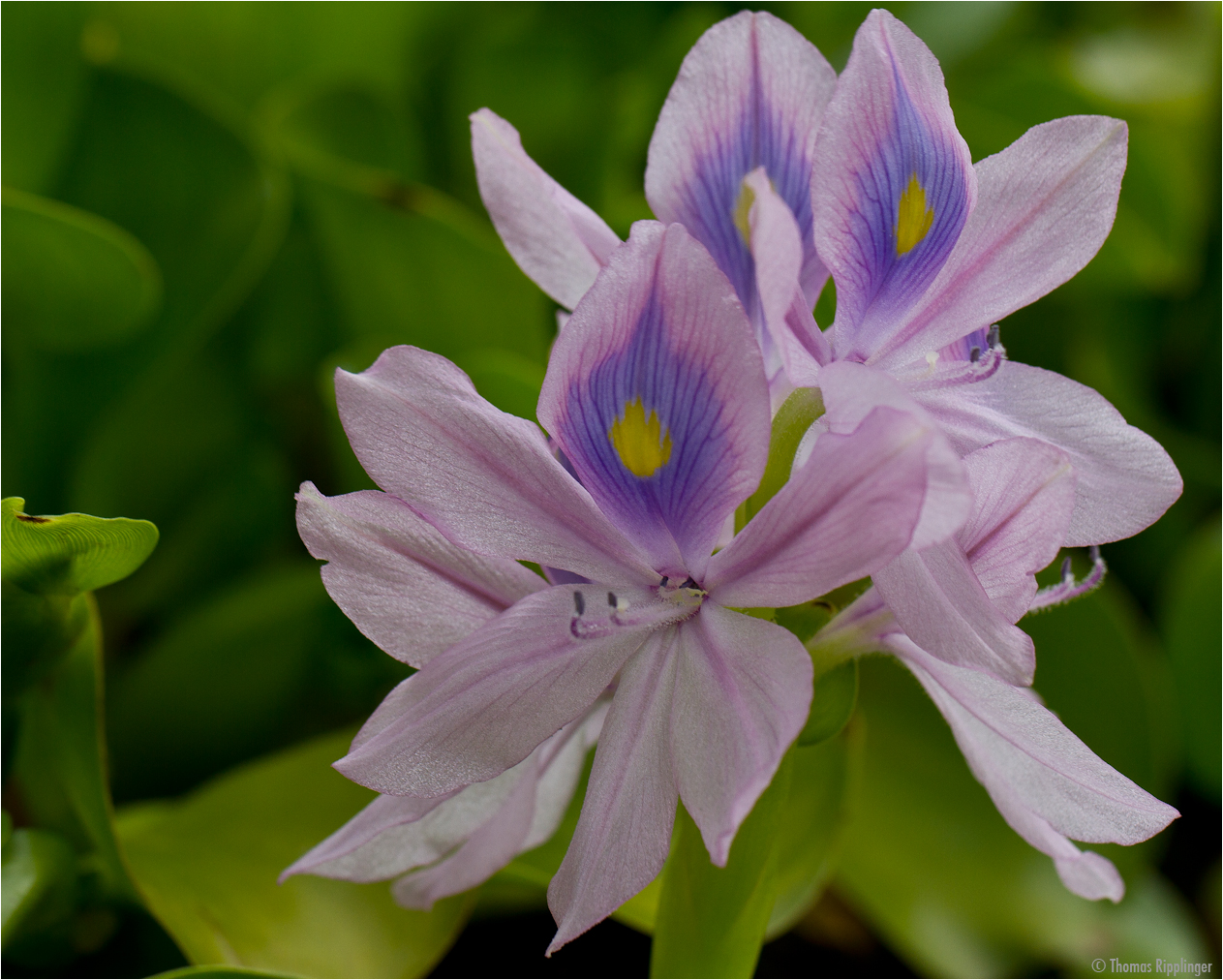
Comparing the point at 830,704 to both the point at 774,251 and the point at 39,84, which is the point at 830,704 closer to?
the point at 774,251

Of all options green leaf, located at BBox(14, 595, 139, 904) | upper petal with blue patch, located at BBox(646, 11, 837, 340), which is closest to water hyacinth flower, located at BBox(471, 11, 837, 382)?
upper petal with blue patch, located at BBox(646, 11, 837, 340)

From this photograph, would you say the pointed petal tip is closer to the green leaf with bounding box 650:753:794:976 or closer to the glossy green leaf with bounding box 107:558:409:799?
the green leaf with bounding box 650:753:794:976

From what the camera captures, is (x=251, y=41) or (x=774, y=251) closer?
(x=774, y=251)

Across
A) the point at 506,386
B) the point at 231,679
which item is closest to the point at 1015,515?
the point at 506,386

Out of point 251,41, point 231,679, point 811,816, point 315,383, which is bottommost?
point 811,816

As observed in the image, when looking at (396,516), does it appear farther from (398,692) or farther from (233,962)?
(233,962)

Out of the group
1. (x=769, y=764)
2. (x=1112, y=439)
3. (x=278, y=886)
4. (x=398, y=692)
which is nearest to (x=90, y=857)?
(x=278, y=886)
